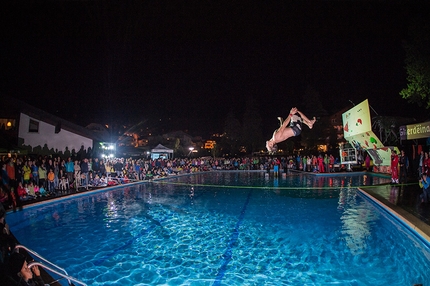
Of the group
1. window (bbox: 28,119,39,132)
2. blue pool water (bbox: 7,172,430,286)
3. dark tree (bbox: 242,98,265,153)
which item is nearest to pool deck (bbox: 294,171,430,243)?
blue pool water (bbox: 7,172,430,286)

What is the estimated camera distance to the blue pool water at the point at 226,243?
187 inches

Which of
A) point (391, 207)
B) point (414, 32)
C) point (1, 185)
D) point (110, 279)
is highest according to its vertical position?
point (414, 32)

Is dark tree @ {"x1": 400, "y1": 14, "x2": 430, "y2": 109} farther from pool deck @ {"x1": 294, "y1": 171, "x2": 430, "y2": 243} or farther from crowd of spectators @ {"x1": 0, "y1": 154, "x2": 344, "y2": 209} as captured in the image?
crowd of spectators @ {"x1": 0, "y1": 154, "x2": 344, "y2": 209}

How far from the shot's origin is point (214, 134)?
88.6 m

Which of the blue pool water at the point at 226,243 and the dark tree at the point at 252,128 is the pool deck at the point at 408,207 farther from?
the dark tree at the point at 252,128

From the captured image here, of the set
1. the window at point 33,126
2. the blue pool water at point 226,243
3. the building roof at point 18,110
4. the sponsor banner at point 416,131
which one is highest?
the building roof at point 18,110

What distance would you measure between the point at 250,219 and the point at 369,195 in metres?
5.43

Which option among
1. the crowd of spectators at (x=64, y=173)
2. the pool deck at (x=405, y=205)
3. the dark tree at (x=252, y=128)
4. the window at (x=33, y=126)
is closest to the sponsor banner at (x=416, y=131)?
the pool deck at (x=405, y=205)

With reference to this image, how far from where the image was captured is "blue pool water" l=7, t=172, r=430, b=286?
4.76m

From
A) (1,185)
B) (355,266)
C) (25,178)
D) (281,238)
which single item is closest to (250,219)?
(281,238)

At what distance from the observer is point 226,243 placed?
248 inches

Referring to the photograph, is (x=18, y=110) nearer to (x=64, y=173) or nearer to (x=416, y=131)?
(x=64, y=173)

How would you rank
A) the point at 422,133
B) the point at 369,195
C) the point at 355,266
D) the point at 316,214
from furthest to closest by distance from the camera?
the point at 422,133, the point at 369,195, the point at 316,214, the point at 355,266

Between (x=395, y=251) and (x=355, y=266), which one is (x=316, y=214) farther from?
(x=355, y=266)
